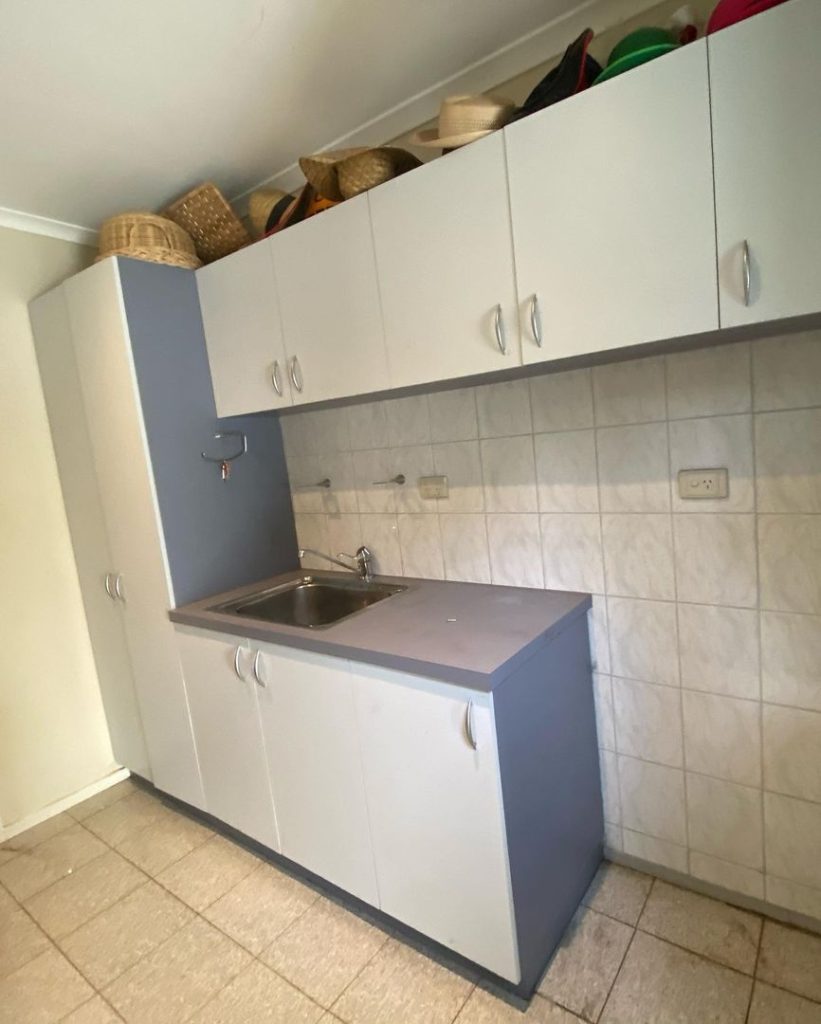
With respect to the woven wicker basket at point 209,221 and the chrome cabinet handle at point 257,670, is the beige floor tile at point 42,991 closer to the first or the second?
the chrome cabinet handle at point 257,670

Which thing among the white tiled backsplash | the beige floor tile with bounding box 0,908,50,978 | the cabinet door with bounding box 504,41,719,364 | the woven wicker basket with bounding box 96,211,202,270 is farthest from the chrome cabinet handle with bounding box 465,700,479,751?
the woven wicker basket with bounding box 96,211,202,270

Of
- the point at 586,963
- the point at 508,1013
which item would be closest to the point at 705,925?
the point at 586,963

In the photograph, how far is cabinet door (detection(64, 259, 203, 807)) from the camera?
184 centimetres

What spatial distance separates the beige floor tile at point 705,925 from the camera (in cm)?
135

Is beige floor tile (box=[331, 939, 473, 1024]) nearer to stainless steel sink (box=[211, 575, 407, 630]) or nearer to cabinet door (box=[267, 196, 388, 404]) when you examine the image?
stainless steel sink (box=[211, 575, 407, 630])

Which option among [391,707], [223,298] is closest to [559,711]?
[391,707]

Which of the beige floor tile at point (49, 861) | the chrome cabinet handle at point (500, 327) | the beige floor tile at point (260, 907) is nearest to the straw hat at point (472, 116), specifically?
the chrome cabinet handle at point (500, 327)

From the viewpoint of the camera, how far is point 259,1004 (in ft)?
4.42

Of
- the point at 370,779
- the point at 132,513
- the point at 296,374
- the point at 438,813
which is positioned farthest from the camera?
the point at 132,513

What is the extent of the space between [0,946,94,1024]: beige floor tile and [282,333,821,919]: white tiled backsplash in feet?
5.13

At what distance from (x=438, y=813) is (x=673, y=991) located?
2.25ft

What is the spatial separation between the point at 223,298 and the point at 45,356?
820mm

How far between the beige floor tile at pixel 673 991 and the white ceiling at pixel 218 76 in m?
2.36

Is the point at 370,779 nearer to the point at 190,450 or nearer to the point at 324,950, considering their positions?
the point at 324,950
